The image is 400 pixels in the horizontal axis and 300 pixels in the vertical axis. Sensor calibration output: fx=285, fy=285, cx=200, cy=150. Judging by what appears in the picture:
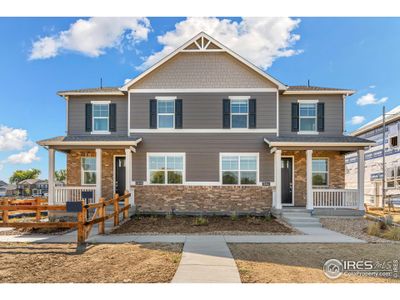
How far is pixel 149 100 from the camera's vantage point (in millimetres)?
14125

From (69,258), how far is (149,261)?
6.84ft

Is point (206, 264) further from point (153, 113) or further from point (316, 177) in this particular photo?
point (316, 177)

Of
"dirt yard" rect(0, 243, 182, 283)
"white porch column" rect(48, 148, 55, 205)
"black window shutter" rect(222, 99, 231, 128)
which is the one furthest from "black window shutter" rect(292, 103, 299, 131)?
"white porch column" rect(48, 148, 55, 205)

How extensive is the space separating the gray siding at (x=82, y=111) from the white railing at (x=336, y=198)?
10.0 meters

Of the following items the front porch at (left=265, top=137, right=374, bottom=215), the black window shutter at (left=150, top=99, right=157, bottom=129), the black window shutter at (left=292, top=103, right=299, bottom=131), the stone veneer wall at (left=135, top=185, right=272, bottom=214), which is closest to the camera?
the front porch at (left=265, top=137, right=374, bottom=215)

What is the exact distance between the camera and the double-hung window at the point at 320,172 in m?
14.4

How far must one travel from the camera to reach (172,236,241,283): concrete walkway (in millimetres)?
5275

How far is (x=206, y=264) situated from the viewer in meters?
6.06

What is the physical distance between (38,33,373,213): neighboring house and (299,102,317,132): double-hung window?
51 mm

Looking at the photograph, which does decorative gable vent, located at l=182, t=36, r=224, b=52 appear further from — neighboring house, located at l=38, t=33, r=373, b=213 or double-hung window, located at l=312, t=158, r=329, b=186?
double-hung window, located at l=312, t=158, r=329, b=186

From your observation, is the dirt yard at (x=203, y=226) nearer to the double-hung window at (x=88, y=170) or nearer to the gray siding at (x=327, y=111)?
the double-hung window at (x=88, y=170)

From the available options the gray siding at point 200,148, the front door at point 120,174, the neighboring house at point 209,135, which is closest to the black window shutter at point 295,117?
the neighboring house at point 209,135

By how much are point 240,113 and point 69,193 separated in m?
9.05
